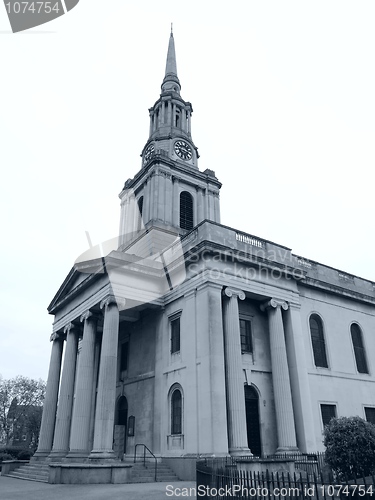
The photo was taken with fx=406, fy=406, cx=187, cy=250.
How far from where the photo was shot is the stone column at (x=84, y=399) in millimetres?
20188

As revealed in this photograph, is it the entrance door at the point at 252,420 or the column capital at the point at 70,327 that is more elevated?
the column capital at the point at 70,327

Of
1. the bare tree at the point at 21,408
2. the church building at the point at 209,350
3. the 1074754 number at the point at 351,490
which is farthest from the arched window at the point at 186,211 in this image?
the bare tree at the point at 21,408

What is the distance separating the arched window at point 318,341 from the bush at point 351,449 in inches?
422

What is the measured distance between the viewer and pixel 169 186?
3322 centimetres

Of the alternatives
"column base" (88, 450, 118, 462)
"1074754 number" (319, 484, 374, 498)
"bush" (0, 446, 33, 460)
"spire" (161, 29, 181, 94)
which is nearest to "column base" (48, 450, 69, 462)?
"column base" (88, 450, 118, 462)

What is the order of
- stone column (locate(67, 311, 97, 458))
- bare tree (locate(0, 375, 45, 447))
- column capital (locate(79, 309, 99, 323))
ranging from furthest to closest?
1. bare tree (locate(0, 375, 45, 447))
2. column capital (locate(79, 309, 99, 323))
3. stone column (locate(67, 311, 97, 458))

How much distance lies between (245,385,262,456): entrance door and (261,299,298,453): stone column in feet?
3.26

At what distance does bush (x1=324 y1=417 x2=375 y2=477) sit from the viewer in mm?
Result: 12711

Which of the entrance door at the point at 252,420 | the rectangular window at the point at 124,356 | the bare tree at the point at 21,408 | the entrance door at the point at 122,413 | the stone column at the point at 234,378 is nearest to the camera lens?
the stone column at the point at 234,378

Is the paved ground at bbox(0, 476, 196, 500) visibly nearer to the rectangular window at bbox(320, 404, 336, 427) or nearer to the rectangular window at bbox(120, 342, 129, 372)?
the rectangular window at bbox(320, 404, 336, 427)

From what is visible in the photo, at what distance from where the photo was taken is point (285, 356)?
21375mm

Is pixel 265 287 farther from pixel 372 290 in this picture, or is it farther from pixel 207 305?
pixel 372 290

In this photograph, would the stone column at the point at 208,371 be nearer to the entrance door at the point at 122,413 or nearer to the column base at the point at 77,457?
the column base at the point at 77,457

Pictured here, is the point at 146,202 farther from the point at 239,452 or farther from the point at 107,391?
the point at 239,452
